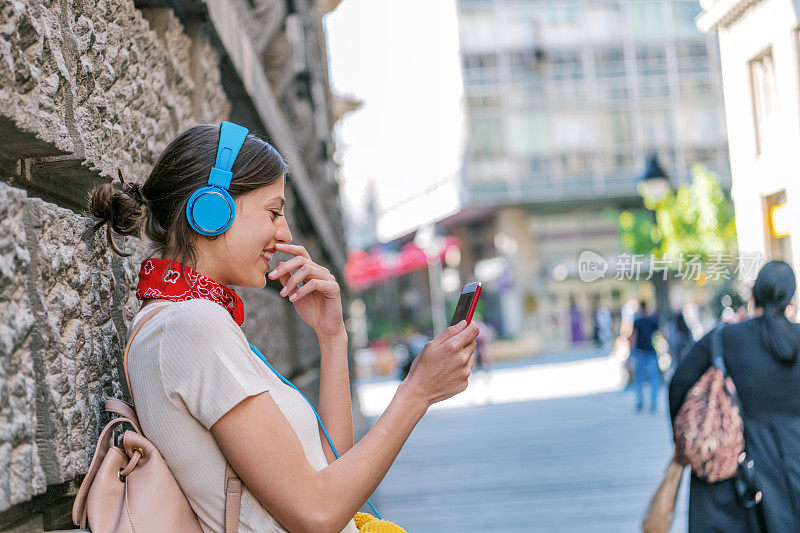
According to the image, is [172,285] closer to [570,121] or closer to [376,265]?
[376,265]

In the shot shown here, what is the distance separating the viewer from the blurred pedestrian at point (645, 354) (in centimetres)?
1443

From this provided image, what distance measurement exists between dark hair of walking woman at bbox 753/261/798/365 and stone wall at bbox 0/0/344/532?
98.7 inches

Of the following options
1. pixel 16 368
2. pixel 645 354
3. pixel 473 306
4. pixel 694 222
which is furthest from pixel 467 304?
pixel 694 222

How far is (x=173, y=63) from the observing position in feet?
9.50

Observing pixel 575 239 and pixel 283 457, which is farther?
pixel 575 239

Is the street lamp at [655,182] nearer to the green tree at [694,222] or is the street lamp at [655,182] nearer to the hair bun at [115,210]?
the hair bun at [115,210]

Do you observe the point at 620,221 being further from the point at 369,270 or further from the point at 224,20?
the point at 224,20

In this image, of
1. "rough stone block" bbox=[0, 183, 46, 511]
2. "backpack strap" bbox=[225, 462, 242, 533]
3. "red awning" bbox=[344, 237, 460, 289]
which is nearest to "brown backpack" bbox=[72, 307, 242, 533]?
"backpack strap" bbox=[225, 462, 242, 533]

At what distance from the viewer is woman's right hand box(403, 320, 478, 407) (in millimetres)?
1918

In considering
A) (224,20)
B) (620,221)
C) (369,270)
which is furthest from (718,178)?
(224,20)

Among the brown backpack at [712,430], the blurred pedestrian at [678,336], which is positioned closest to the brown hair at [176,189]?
the brown backpack at [712,430]

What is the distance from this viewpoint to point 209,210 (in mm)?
1915

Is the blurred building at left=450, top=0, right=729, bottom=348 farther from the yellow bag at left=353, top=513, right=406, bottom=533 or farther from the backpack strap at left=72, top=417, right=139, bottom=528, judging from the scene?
the backpack strap at left=72, top=417, right=139, bottom=528

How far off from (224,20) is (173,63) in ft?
1.91
